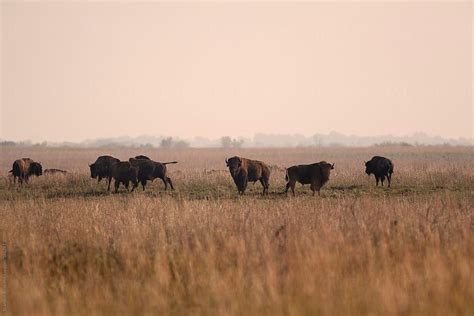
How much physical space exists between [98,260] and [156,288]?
1.44 meters

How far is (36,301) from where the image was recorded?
6.44 metres

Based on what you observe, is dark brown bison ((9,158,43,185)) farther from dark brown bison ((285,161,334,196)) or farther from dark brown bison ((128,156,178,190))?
dark brown bison ((285,161,334,196))

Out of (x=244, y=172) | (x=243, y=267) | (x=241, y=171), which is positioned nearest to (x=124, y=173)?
(x=241, y=171)

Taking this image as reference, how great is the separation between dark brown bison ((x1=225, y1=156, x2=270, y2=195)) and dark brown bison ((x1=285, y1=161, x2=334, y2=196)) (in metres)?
1.37

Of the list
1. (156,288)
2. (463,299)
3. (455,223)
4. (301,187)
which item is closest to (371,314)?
(463,299)

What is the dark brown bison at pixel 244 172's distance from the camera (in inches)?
790

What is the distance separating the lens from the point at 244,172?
66.5 ft

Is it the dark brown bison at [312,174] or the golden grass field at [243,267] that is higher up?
the dark brown bison at [312,174]

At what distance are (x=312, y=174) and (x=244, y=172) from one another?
8.49ft

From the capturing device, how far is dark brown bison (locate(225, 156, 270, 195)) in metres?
20.1

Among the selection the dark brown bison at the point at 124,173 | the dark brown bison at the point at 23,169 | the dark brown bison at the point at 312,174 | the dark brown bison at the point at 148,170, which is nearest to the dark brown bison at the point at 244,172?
the dark brown bison at the point at 312,174

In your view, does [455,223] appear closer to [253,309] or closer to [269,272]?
[269,272]

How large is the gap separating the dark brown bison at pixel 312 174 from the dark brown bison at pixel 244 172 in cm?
137

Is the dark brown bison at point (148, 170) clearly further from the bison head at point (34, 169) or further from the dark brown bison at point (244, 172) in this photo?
the bison head at point (34, 169)
